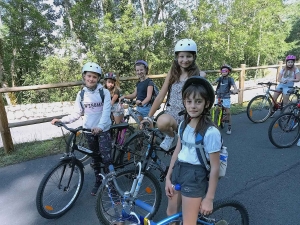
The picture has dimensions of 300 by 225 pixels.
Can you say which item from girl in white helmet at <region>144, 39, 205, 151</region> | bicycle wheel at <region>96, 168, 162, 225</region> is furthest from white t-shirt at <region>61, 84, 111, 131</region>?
bicycle wheel at <region>96, 168, 162, 225</region>

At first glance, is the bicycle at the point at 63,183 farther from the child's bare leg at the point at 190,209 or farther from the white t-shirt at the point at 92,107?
the child's bare leg at the point at 190,209

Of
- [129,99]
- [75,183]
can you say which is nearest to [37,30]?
[129,99]

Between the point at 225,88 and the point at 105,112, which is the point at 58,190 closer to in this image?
the point at 105,112

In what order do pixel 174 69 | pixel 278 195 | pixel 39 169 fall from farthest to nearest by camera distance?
pixel 39 169, pixel 278 195, pixel 174 69

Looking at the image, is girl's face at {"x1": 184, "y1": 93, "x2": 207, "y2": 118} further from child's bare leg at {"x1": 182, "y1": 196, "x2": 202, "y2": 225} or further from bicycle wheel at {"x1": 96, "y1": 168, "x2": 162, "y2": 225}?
bicycle wheel at {"x1": 96, "y1": 168, "x2": 162, "y2": 225}

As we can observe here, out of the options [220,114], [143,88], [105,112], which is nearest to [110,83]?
[143,88]

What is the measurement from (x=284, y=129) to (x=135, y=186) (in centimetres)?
396

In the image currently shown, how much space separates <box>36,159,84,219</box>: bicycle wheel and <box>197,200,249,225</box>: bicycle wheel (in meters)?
1.73

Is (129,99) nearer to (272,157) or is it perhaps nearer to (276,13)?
(272,157)

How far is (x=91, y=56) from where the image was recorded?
1520 cm

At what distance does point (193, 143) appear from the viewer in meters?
1.77

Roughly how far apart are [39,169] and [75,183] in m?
1.17

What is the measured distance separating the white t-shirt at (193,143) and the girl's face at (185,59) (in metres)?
0.98

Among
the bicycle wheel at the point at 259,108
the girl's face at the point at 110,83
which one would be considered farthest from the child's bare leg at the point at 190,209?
the bicycle wheel at the point at 259,108
